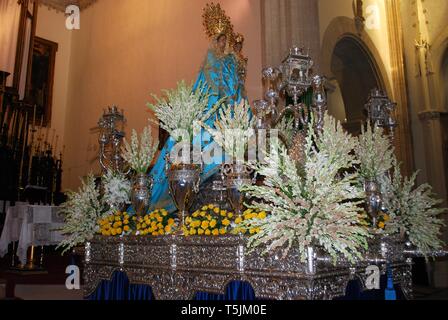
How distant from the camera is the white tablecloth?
225 inches

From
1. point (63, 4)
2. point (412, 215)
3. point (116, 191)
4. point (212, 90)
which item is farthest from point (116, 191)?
point (63, 4)

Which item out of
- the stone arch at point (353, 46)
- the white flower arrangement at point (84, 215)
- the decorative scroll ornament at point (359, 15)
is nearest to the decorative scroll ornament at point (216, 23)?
the stone arch at point (353, 46)

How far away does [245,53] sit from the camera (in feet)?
22.0

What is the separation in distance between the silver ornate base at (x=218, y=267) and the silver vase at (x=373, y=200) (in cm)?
22

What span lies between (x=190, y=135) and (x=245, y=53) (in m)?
3.56

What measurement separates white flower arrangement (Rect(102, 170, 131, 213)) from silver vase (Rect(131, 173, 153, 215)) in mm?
332

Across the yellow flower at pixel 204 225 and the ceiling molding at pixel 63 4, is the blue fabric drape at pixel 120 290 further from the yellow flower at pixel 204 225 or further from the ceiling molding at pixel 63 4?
the ceiling molding at pixel 63 4

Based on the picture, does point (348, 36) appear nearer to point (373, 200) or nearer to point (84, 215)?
point (373, 200)

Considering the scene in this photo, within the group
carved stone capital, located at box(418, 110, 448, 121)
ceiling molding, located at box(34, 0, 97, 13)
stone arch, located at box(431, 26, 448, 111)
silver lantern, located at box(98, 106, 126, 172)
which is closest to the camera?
silver lantern, located at box(98, 106, 126, 172)

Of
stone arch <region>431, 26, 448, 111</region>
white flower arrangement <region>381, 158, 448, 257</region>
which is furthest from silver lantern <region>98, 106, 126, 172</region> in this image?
stone arch <region>431, 26, 448, 111</region>

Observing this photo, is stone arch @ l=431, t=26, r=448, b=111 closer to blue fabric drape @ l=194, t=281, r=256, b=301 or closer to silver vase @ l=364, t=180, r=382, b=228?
silver vase @ l=364, t=180, r=382, b=228

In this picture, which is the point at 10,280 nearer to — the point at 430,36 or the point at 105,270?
the point at 105,270

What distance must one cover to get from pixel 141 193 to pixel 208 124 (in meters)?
1.12

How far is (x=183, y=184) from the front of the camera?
3.39m
